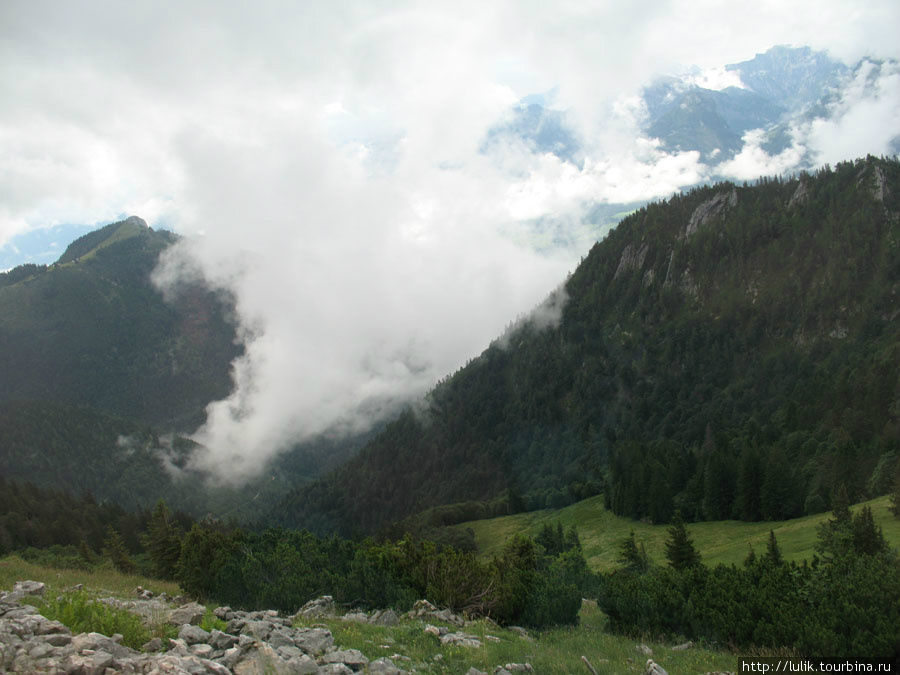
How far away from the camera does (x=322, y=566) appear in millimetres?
43062

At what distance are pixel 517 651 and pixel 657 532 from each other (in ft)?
336

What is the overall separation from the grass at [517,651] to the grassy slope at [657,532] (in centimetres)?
3089

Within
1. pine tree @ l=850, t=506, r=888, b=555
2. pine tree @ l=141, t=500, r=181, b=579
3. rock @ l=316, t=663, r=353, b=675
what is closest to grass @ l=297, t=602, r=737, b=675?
rock @ l=316, t=663, r=353, b=675

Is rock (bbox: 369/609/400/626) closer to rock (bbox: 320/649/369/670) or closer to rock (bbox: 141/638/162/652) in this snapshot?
rock (bbox: 320/649/369/670)

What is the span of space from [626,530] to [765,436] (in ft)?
185

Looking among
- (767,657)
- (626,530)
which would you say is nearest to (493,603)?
(767,657)

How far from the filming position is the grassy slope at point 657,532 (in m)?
67.4

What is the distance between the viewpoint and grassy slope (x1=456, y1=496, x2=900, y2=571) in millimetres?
67375

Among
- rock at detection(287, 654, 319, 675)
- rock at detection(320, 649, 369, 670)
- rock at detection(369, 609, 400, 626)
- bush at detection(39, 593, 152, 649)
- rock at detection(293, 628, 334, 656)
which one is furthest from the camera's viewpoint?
rock at detection(369, 609, 400, 626)

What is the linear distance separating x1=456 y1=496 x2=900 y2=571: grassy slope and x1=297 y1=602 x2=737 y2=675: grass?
30.9 m

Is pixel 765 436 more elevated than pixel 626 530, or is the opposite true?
pixel 765 436

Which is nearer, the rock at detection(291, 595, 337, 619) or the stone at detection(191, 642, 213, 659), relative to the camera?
the stone at detection(191, 642, 213, 659)

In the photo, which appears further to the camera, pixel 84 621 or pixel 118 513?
pixel 118 513

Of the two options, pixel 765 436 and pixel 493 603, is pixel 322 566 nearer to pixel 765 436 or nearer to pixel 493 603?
pixel 493 603
